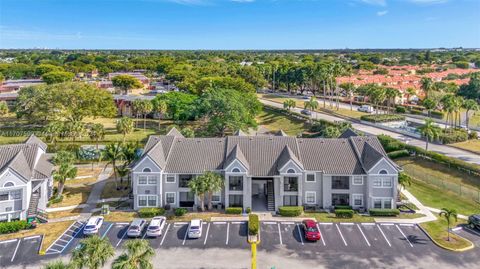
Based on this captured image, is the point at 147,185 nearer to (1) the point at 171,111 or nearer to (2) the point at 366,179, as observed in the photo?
(2) the point at 366,179

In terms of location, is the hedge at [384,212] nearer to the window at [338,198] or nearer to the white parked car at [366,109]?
the window at [338,198]

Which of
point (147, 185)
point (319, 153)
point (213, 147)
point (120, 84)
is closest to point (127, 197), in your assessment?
point (147, 185)

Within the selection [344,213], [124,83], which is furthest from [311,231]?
[124,83]

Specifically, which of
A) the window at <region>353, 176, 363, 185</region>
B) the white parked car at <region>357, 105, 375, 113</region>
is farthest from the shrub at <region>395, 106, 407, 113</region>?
the window at <region>353, 176, 363, 185</region>

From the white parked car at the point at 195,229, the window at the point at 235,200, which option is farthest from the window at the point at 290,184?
the white parked car at the point at 195,229

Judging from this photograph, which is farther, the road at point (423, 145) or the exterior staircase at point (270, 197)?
the road at point (423, 145)
